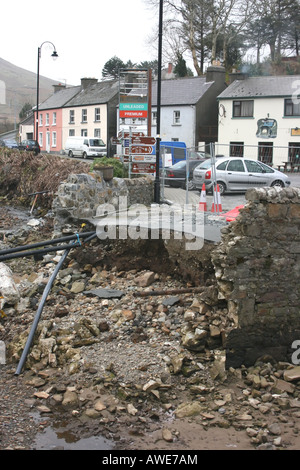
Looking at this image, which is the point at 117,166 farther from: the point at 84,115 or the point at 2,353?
the point at 84,115

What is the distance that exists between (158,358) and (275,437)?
7.25 ft

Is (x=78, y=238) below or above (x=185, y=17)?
below

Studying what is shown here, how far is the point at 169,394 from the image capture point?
7559 mm

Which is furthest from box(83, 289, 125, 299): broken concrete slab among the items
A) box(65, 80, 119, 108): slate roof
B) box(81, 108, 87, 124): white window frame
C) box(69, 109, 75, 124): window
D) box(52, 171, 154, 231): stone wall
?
box(69, 109, 75, 124): window

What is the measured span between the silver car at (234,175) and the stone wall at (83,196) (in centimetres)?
345

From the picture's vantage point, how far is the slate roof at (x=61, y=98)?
173 ft

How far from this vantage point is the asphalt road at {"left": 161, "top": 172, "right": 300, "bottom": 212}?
50.3 feet

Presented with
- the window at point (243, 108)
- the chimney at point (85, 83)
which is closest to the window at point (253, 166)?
the window at point (243, 108)

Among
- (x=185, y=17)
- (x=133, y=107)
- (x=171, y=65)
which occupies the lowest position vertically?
(x=133, y=107)

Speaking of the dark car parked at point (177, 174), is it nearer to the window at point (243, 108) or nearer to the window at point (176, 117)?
→ the window at point (243, 108)

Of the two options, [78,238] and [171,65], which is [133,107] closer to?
[78,238]
